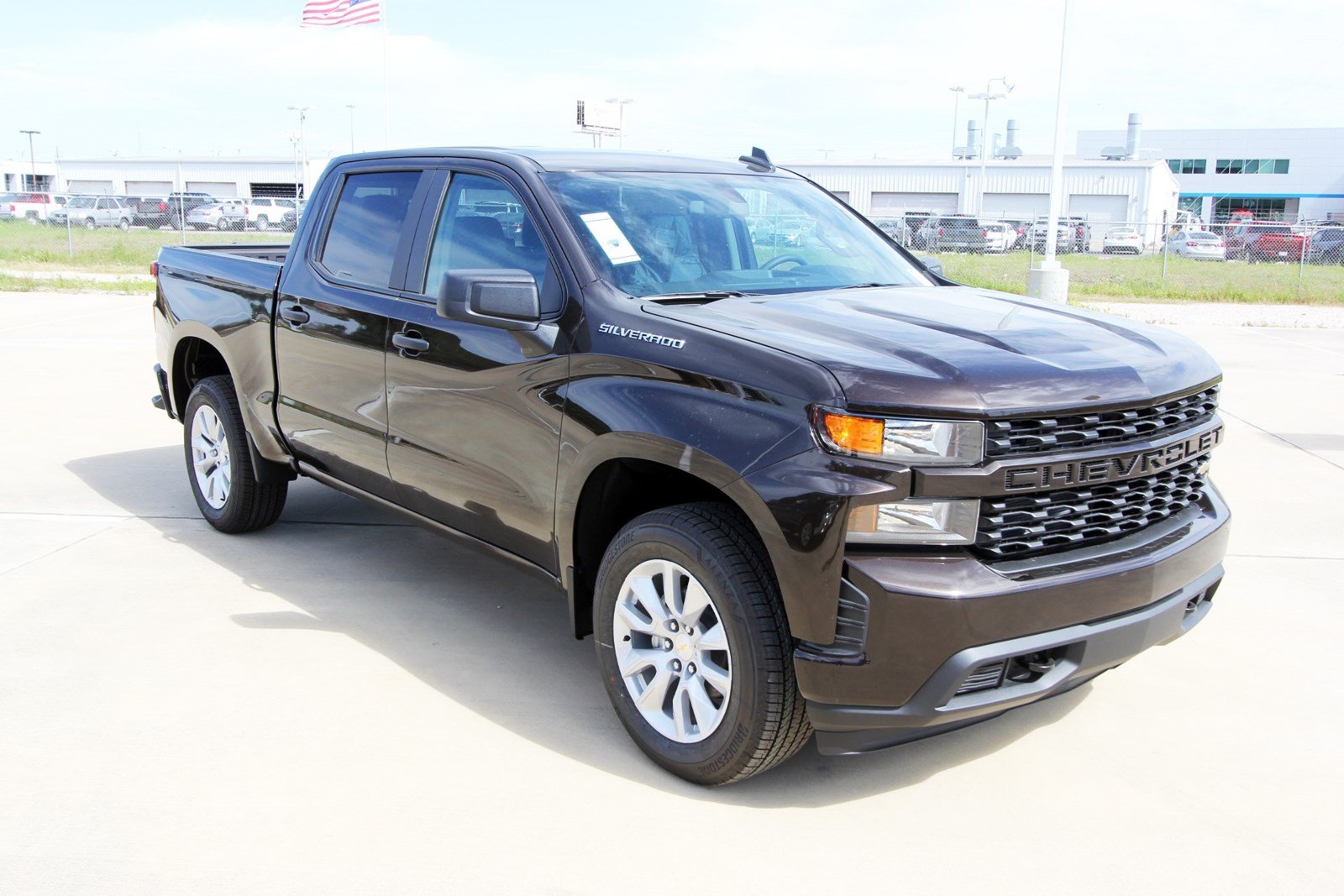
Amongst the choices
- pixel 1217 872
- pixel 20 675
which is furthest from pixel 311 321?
pixel 1217 872

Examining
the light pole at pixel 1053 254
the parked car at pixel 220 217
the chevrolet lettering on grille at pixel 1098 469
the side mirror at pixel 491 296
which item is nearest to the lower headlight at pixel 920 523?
the chevrolet lettering on grille at pixel 1098 469

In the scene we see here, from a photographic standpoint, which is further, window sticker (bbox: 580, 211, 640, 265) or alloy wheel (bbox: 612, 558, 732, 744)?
window sticker (bbox: 580, 211, 640, 265)

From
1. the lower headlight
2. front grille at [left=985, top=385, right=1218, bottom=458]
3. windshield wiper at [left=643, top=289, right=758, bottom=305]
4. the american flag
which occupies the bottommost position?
the lower headlight

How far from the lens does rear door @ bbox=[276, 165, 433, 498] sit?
14.5 feet

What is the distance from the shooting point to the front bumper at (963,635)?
2.82 metres

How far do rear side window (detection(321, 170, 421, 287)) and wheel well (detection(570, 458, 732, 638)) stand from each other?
142 cm

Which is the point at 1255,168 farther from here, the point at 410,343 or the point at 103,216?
the point at 410,343

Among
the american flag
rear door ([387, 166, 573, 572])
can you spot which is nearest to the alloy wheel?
rear door ([387, 166, 573, 572])

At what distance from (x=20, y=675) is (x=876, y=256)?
3519mm

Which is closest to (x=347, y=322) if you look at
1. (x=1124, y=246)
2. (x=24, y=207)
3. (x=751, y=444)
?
(x=751, y=444)

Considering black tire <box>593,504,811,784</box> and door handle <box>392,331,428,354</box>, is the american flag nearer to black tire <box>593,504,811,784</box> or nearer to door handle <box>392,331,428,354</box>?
door handle <box>392,331,428,354</box>

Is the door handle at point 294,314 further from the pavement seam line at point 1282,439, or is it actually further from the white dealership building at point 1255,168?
the white dealership building at point 1255,168

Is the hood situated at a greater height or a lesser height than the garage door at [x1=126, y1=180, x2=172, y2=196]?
lesser

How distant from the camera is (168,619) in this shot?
15.1ft
